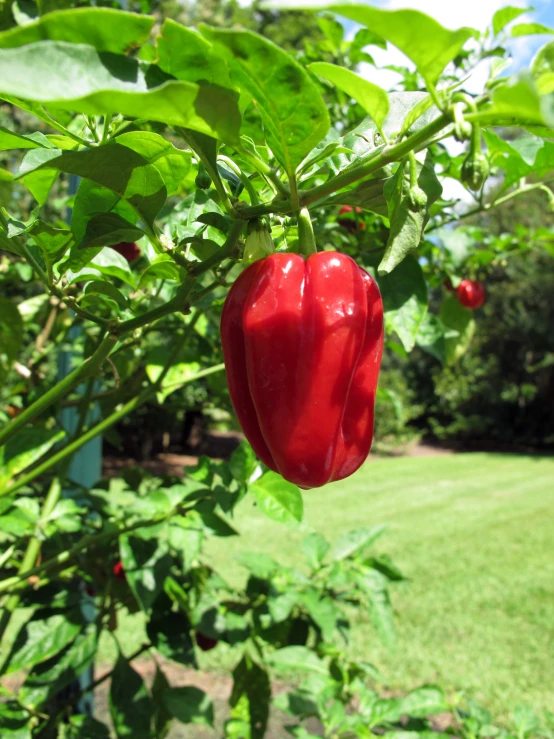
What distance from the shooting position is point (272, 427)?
612 millimetres

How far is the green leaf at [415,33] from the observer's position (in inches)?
15.2

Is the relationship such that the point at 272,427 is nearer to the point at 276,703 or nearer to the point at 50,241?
the point at 50,241

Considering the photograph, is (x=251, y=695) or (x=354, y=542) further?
(x=354, y=542)

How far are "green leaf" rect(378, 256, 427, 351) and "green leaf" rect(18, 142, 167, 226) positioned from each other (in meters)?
0.46

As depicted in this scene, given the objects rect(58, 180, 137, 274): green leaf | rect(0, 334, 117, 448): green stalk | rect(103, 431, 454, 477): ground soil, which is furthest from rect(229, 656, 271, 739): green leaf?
rect(103, 431, 454, 477): ground soil

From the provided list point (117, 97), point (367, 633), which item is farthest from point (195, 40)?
point (367, 633)

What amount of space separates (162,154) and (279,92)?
171 mm

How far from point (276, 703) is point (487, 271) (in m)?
1.38

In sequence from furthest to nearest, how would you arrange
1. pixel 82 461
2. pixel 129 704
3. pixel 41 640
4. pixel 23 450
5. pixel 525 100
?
pixel 82 461, pixel 129 704, pixel 41 640, pixel 23 450, pixel 525 100

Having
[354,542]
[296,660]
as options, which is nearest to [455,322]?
[354,542]

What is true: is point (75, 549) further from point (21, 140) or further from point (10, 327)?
point (21, 140)

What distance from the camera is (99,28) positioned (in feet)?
1.42

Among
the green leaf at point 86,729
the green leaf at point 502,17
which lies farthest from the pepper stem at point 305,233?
the green leaf at point 86,729

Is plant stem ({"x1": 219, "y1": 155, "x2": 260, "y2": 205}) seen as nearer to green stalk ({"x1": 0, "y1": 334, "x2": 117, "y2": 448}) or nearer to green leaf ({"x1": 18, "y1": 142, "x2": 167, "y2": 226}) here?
green leaf ({"x1": 18, "y1": 142, "x2": 167, "y2": 226})
